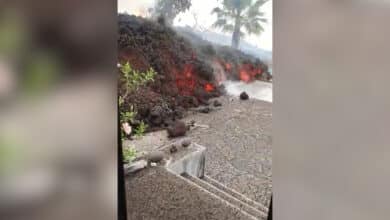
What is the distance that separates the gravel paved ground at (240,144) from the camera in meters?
1.38

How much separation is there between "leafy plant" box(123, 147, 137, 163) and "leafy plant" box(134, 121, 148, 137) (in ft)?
0.16

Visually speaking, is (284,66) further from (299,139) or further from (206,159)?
(206,159)

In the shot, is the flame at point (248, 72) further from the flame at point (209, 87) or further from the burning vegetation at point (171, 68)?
the flame at point (209, 87)

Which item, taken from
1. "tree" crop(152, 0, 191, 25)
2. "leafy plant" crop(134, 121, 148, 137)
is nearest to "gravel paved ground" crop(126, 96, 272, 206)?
"leafy plant" crop(134, 121, 148, 137)

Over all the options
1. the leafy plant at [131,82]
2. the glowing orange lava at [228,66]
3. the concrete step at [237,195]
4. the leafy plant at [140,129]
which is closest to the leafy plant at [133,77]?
the leafy plant at [131,82]

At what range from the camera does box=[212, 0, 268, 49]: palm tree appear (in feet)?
4.45

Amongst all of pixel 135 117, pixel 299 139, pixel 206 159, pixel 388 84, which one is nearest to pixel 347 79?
pixel 388 84

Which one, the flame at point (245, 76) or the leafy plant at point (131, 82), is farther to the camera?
the flame at point (245, 76)

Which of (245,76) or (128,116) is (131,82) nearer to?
(128,116)

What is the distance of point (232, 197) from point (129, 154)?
38 centimetres

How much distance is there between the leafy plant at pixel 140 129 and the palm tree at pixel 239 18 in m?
0.41

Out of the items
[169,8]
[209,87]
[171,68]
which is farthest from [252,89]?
[169,8]

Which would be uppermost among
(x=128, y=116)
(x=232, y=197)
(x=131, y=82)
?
(x=131, y=82)

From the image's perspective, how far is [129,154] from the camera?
1.30m
